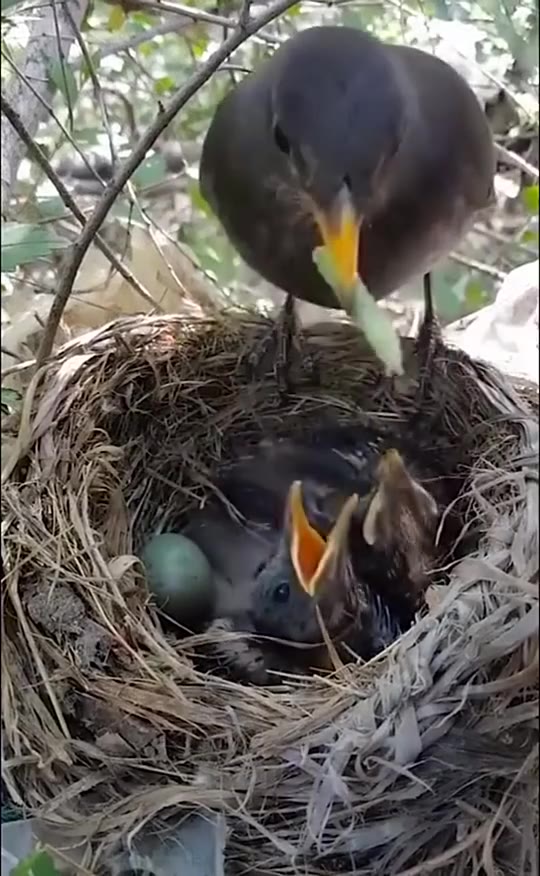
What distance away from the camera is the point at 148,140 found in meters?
1.26

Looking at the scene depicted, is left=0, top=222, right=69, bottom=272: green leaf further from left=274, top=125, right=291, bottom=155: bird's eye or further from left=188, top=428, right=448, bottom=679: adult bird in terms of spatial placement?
left=188, top=428, right=448, bottom=679: adult bird

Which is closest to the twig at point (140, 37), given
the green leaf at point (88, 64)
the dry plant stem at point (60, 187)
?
the green leaf at point (88, 64)

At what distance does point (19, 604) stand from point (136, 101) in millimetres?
877

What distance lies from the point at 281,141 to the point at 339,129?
12 centimetres

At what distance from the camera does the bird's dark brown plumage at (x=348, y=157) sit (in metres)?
1.29

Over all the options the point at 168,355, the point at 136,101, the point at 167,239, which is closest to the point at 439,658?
the point at 168,355

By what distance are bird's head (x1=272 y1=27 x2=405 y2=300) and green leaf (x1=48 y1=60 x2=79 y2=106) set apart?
216 millimetres

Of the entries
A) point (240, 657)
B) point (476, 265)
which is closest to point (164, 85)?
point (476, 265)

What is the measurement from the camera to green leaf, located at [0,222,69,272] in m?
0.95

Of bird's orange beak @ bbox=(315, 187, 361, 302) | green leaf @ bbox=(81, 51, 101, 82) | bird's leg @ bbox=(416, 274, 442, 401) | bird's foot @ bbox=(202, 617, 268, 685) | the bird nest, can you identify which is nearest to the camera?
the bird nest

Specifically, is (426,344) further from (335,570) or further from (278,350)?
(335,570)

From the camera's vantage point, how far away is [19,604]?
1.26 m

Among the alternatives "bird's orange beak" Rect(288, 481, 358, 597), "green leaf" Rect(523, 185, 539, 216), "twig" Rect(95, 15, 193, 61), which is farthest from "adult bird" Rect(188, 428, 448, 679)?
"twig" Rect(95, 15, 193, 61)

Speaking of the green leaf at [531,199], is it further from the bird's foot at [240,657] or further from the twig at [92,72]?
the bird's foot at [240,657]
